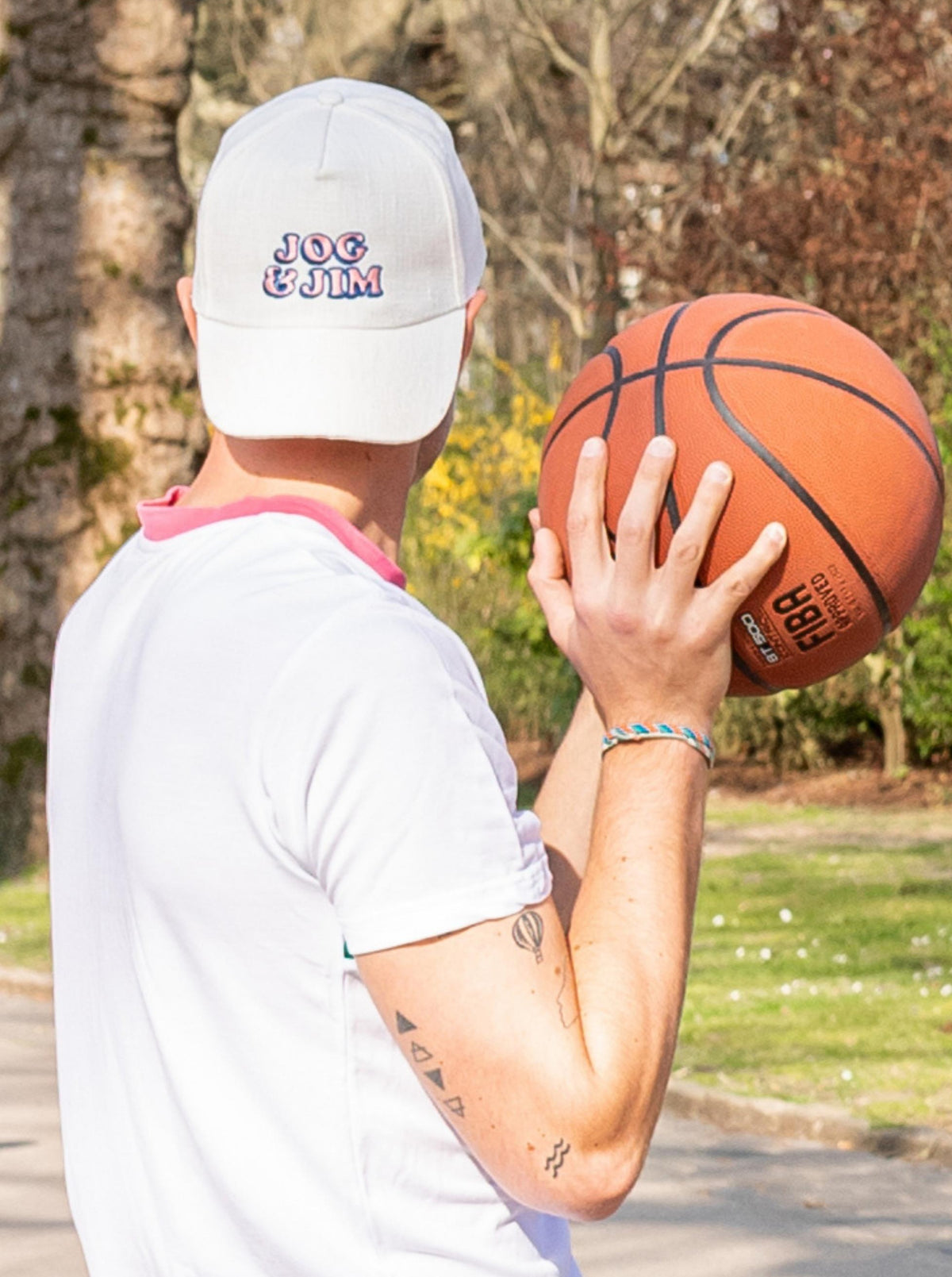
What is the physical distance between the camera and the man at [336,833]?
5.93 feet

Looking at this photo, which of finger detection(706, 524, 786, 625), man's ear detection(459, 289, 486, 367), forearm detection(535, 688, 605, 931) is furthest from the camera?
forearm detection(535, 688, 605, 931)

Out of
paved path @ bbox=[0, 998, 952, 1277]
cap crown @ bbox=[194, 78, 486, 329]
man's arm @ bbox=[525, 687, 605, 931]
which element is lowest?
paved path @ bbox=[0, 998, 952, 1277]

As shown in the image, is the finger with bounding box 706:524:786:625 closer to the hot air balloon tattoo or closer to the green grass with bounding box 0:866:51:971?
the hot air balloon tattoo

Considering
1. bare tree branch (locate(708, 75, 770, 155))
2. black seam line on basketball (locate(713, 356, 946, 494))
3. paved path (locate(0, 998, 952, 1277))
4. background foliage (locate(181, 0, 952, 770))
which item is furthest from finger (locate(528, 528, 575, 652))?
bare tree branch (locate(708, 75, 770, 155))

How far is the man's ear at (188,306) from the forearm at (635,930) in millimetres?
610

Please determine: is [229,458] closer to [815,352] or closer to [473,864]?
[473,864]

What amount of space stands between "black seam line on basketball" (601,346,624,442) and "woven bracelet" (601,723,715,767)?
815 millimetres

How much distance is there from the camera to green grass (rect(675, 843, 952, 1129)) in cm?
789

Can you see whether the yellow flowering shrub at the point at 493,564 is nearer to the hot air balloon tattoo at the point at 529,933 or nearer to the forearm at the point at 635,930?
the forearm at the point at 635,930

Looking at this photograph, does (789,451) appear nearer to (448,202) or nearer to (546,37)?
(448,202)

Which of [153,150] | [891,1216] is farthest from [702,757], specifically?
[153,150]

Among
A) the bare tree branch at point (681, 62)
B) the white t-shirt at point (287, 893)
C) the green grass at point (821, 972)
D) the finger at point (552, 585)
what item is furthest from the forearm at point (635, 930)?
the bare tree branch at point (681, 62)

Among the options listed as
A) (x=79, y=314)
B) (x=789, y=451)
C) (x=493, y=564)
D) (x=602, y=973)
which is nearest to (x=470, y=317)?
(x=602, y=973)

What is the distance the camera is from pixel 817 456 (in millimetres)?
3076
